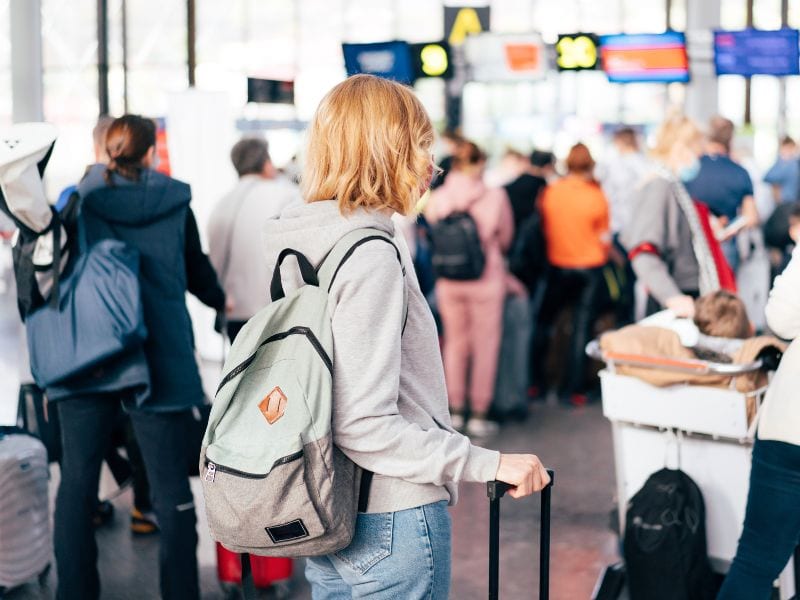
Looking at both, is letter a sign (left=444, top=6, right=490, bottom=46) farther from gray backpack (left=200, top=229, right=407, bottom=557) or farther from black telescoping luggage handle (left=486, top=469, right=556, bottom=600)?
gray backpack (left=200, top=229, right=407, bottom=557)

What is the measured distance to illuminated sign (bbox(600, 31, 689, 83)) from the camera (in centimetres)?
1307

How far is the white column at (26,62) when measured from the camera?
5.99 metres

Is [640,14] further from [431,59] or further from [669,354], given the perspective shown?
[669,354]

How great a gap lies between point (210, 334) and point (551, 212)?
96.1 inches

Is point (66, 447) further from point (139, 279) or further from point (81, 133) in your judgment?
point (81, 133)

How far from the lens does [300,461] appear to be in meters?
1.98

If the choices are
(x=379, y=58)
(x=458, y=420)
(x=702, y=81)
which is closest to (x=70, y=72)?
(x=379, y=58)

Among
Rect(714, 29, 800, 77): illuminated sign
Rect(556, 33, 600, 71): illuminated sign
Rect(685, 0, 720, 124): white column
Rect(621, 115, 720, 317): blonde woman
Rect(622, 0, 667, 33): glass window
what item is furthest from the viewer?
Rect(622, 0, 667, 33): glass window

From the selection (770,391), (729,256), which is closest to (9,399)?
(770,391)

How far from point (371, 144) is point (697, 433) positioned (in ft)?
7.57

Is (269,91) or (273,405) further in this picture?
(269,91)

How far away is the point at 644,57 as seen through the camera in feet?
43.1

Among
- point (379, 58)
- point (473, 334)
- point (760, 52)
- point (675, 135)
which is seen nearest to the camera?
point (675, 135)

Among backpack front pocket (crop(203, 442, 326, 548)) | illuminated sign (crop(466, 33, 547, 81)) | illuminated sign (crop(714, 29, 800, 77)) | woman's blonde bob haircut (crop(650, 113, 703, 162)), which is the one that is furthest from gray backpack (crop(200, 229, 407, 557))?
illuminated sign (crop(714, 29, 800, 77))
